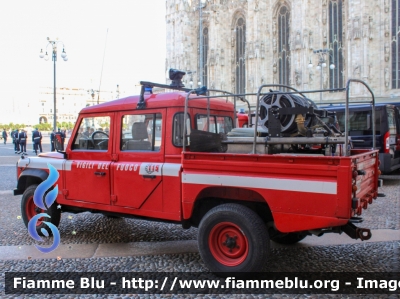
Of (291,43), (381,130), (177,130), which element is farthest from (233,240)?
(291,43)

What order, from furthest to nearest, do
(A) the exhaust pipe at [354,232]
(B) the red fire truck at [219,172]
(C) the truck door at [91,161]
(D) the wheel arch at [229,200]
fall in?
(C) the truck door at [91,161], (D) the wheel arch at [229,200], (A) the exhaust pipe at [354,232], (B) the red fire truck at [219,172]

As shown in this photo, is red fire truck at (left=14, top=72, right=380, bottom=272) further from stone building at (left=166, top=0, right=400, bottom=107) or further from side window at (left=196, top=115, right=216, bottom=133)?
stone building at (left=166, top=0, right=400, bottom=107)

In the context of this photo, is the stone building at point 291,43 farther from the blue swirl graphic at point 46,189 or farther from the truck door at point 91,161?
the blue swirl graphic at point 46,189

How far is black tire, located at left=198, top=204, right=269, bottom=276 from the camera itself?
162 inches

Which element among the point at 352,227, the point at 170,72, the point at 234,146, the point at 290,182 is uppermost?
the point at 170,72

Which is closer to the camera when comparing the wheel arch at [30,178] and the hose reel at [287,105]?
the hose reel at [287,105]

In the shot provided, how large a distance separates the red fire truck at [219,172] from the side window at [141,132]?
0.01m

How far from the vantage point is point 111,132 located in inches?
216

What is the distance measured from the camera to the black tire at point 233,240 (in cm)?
412

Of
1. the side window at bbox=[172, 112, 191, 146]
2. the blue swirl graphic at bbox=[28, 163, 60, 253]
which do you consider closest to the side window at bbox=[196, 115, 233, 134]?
the side window at bbox=[172, 112, 191, 146]

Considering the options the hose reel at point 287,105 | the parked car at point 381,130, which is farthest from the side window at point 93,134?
the parked car at point 381,130

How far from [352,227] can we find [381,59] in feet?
103

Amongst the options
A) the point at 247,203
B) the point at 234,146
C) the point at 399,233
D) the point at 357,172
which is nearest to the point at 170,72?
the point at 234,146

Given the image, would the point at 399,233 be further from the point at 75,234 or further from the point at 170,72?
the point at 75,234
